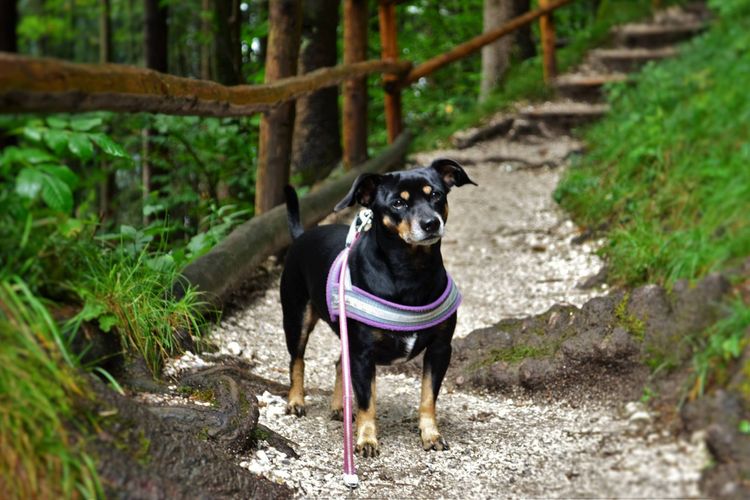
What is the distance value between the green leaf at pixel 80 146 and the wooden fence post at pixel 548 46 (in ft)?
31.5

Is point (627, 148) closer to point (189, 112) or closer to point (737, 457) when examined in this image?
point (189, 112)

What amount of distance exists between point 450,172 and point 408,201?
0.52 metres

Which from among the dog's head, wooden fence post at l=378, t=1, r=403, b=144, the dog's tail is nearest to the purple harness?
the dog's head

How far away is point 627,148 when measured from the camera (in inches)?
304

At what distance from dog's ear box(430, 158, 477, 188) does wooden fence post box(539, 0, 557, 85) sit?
319 inches

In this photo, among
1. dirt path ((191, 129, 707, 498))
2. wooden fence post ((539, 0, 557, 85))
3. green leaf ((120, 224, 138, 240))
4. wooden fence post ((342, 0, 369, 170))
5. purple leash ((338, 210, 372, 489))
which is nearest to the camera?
dirt path ((191, 129, 707, 498))

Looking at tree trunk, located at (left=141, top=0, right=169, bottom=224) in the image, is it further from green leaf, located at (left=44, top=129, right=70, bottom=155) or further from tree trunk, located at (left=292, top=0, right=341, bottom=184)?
green leaf, located at (left=44, top=129, right=70, bottom=155)

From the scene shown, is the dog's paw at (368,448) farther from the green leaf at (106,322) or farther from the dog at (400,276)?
the green leaf at (106,322)

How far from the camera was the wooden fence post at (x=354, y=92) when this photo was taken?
9.25 metres

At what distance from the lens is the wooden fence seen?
2.71m

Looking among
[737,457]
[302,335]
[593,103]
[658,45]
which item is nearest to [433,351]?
[302,335]

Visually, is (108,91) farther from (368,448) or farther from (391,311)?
(368,448)

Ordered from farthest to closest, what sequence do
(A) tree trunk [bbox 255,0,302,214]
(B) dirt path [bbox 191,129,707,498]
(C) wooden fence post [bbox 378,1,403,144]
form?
(C) wooden fence post [bbox 378,1,403,144] < (A) tree trunk [bbox 255,0,302,214] < (B) dirt path [bbox 191,129,707,498]

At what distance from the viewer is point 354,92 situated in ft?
30.4
